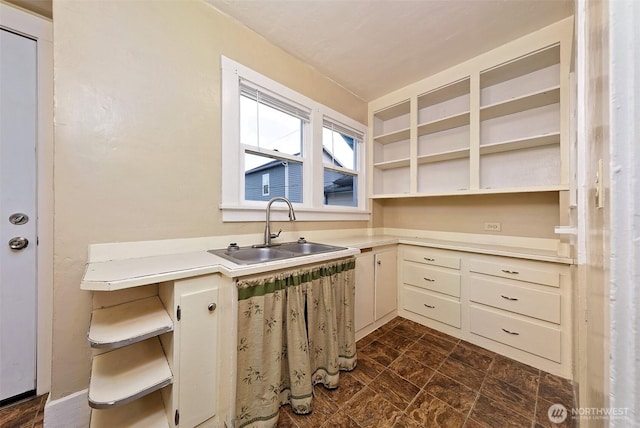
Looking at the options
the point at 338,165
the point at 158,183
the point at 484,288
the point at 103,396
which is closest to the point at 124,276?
the point at 103,396

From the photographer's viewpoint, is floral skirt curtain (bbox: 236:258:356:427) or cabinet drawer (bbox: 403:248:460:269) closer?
floral skirt curtain (bbox: 236:258:356:427)

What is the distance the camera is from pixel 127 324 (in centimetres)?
105

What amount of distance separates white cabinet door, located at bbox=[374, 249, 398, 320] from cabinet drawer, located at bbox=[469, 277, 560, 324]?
71 centimetres

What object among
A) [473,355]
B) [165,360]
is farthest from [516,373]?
[165,360]

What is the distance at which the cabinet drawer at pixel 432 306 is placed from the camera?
212 centimetres

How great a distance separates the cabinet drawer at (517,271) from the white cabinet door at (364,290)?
35.8 inches

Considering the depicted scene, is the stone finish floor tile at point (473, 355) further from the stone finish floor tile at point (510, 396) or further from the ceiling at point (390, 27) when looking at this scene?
the ceiling at point (390, 27)

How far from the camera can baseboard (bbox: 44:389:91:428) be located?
1.15 meters

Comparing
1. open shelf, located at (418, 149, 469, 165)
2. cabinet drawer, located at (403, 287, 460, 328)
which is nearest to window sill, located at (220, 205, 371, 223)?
open shelf, located at (418, 149, 469, 165)

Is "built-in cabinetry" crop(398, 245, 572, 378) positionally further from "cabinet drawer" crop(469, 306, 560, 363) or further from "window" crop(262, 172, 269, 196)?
"window" crop(262, 172, 269, 196)

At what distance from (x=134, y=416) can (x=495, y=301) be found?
8.38 feet

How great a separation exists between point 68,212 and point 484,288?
9.65ft

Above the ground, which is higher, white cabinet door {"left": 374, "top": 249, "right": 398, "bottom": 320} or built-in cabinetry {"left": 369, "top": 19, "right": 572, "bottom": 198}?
built-in cabinetry {"left": 369, "top": 19, "right": 572, "bottom": 198}

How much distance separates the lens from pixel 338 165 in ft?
8.82
